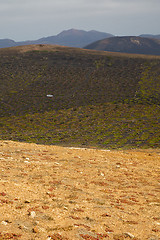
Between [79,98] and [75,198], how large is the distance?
230 feet

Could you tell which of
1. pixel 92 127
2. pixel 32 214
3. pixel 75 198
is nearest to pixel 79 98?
pixel 92 127

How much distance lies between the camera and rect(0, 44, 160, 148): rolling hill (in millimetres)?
49788

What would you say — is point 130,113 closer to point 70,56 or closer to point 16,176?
point 16,176

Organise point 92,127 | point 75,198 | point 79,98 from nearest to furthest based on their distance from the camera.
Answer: point 75,198
point 92,127
point 79,98

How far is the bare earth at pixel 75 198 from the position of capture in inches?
393

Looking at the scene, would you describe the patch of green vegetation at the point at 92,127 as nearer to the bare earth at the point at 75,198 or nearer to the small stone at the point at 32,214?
the bare earth at the point at 75,198

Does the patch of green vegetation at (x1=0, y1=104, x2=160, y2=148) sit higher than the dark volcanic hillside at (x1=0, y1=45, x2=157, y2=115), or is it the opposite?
the dark volcanic hillside at (x1=0, y1=45, x2=157, y2=115)

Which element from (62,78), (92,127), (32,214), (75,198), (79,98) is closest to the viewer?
(32,214)

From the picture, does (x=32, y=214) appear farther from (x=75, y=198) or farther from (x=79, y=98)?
(x=79, y=98)

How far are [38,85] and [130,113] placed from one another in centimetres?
4152

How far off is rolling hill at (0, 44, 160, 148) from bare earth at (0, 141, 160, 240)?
2028 cm

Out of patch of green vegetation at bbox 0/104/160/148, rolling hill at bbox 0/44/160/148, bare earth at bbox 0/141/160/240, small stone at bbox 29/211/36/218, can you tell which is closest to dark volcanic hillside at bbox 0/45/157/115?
rolling hill at bbox 0/44/160/148

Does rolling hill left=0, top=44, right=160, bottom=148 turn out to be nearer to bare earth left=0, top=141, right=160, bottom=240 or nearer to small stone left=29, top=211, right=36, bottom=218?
bare earth left=0, top=141, right=160, bottom=240

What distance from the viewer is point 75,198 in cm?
1341
